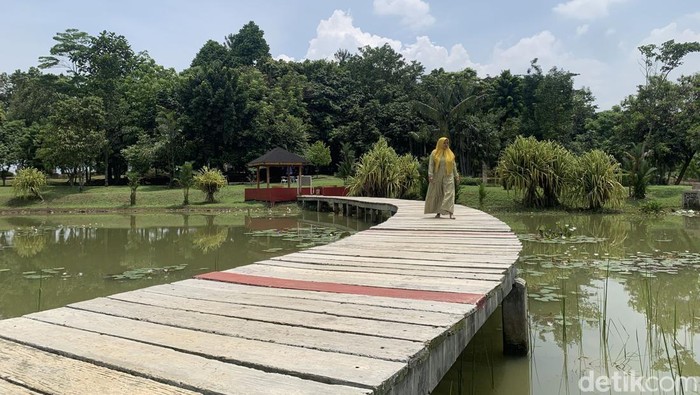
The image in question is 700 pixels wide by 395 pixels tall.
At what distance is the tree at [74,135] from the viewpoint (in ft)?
80.7

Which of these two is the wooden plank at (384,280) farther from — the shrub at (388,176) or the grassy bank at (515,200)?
the shrub at (388,176)

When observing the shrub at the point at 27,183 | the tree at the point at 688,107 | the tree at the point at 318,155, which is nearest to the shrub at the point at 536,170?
the tree at the point at 688,107

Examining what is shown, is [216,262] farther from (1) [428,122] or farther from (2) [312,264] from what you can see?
(1) [428,122]

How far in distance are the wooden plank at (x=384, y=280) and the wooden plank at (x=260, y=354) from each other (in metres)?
1.20

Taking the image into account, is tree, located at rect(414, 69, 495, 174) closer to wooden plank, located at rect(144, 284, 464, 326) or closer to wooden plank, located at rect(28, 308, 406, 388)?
wooden plank, located at rect(144, 284, 464, 326)

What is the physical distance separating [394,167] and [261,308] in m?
16.6

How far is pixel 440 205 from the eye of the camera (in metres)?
7.68

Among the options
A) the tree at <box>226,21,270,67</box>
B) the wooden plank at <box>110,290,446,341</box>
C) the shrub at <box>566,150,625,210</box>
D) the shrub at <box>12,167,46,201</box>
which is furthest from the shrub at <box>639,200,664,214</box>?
the tree at <box>226,21,270,67</box>

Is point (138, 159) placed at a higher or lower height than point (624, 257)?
higher

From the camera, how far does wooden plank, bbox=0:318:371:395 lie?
1.37 meters

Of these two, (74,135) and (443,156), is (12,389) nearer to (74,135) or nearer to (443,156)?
(443,156)

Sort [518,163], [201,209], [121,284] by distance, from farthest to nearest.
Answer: [201,209]
[518,163]
[121,284]

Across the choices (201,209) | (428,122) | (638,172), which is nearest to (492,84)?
(428,122)

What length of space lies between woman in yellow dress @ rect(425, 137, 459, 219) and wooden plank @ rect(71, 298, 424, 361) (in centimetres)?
548
